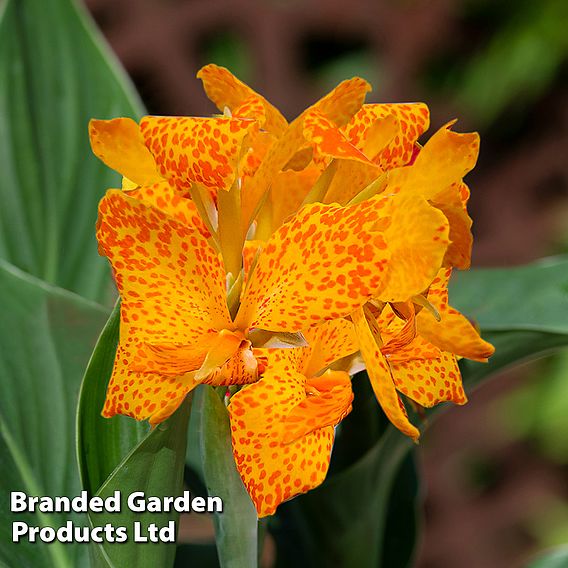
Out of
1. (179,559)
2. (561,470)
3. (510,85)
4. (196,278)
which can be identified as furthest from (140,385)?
(510,85)

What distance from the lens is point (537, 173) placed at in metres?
1.47

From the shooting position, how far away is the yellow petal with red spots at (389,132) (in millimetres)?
386

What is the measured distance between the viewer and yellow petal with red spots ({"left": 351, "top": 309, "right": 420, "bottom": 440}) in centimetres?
34

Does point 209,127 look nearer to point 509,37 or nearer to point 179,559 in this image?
point 179,559

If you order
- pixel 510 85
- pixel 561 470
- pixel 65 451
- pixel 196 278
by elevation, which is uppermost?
pixel 510 85

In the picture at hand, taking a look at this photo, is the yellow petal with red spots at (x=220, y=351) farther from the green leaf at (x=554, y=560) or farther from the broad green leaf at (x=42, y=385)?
the green leaf at (x=554, y=560)

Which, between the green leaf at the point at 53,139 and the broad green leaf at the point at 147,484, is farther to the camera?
the green leaf at the point at 53,139

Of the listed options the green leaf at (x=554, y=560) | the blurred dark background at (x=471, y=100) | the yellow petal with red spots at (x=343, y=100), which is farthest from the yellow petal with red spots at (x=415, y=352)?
the blurred dark background at (x=471, y=100)

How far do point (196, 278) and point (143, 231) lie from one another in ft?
0.09

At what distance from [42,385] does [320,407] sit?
0.20 m

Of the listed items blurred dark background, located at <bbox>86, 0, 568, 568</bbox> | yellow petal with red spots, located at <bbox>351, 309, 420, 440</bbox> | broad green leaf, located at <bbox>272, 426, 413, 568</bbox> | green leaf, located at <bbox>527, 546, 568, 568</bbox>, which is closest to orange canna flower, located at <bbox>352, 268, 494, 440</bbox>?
yellow petal with red spots, located at <bbox>351, 309, 420, 440</bbox>

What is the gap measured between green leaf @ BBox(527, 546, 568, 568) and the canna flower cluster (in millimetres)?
251

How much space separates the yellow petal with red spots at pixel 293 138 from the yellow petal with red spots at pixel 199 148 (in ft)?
0.05

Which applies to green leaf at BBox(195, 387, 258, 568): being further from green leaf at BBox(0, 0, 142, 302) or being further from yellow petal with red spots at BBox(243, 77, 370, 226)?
green leaf at BBox(0, 0, 142, 302)
